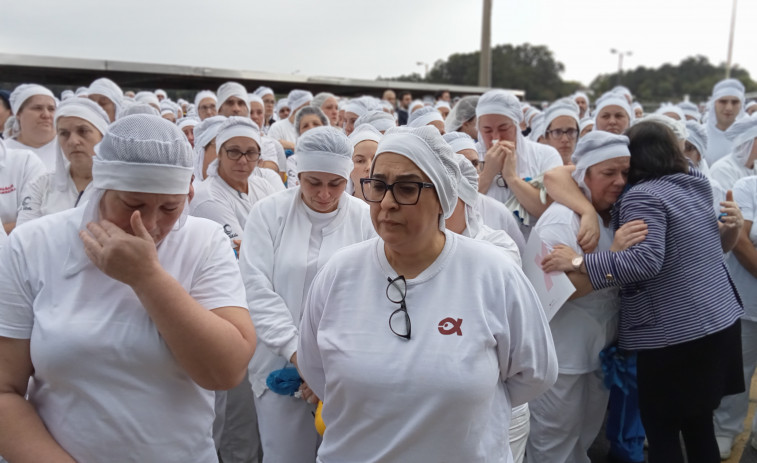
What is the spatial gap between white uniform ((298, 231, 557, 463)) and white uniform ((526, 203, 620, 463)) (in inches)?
54.7

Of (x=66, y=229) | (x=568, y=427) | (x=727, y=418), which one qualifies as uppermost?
(x=66, y=229)

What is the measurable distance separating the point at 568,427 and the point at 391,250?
6.89 ft

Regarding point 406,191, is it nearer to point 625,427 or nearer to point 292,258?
point 292,258

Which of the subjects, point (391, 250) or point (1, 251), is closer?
point (1, 251)

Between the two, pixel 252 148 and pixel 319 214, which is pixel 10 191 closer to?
pixel 252 148

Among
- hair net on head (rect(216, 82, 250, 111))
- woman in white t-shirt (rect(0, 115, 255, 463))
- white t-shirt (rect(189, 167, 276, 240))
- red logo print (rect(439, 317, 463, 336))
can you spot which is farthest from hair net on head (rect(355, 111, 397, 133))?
red logo print (rect(439, 317, 463, 336))

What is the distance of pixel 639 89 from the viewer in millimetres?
70875

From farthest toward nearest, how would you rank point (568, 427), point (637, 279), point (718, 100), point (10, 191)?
point (718, 100) < point (10, 191) < point (568, 427) < point (637, 279)

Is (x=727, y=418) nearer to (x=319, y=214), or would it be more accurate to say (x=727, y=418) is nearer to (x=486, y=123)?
(x=486, y=123)

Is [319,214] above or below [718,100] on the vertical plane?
below

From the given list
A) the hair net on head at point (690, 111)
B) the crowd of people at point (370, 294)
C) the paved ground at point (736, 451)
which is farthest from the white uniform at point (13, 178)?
the hair net on head at point (690, 111)

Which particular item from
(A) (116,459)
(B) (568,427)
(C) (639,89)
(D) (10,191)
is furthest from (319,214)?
(C) (639,89)

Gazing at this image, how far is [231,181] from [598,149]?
2.47 m

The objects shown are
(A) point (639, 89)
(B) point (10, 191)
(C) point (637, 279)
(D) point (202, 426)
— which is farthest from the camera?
(A) point (639, 89)
